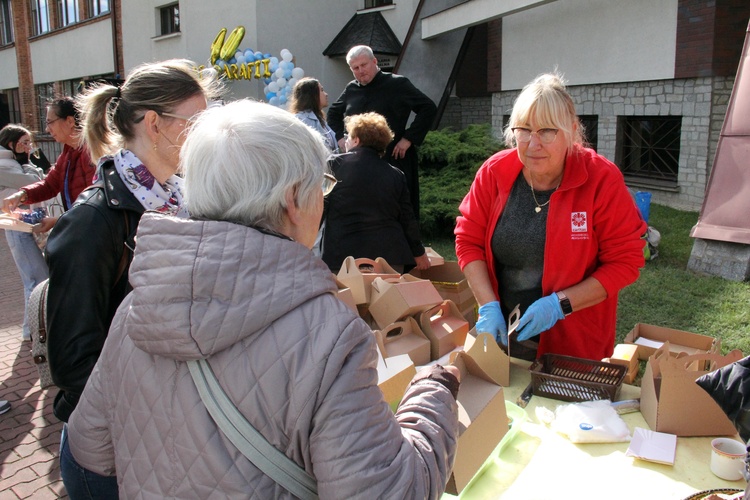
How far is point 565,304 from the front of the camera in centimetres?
224

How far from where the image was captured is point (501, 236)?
8.00 feet

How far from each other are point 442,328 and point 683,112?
24.8ft

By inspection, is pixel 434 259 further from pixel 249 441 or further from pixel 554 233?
pixel 249 441

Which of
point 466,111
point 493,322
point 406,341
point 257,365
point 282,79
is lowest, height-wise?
point 406,341

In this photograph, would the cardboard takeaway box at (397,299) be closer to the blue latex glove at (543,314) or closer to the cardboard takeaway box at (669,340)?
the blue latex glove at (543,314)

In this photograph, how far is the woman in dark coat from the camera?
151 inches

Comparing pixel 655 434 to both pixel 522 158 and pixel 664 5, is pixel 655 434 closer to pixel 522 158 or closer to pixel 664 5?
pixel 522 158

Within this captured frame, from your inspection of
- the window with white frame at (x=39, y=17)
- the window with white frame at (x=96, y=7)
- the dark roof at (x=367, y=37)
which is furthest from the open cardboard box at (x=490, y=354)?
the window with white frame at (x=39, y=17)

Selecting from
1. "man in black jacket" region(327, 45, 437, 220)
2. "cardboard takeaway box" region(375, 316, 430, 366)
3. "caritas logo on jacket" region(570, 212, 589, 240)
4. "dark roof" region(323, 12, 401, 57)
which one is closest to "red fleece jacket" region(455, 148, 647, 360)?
"caritas logo on jacket" region(570, 212, 589, 240)

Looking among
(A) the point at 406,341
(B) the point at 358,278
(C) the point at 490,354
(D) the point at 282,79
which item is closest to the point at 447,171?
(D) the point at 282,79

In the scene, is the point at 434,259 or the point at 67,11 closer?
the point at 434,259

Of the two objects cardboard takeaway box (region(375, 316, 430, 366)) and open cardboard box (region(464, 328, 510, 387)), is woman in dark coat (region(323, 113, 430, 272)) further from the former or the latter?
open cardboard box (region(464, 328, 510, 387))

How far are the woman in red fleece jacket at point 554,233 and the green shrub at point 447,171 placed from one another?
4.93m

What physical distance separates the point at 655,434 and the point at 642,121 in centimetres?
872
